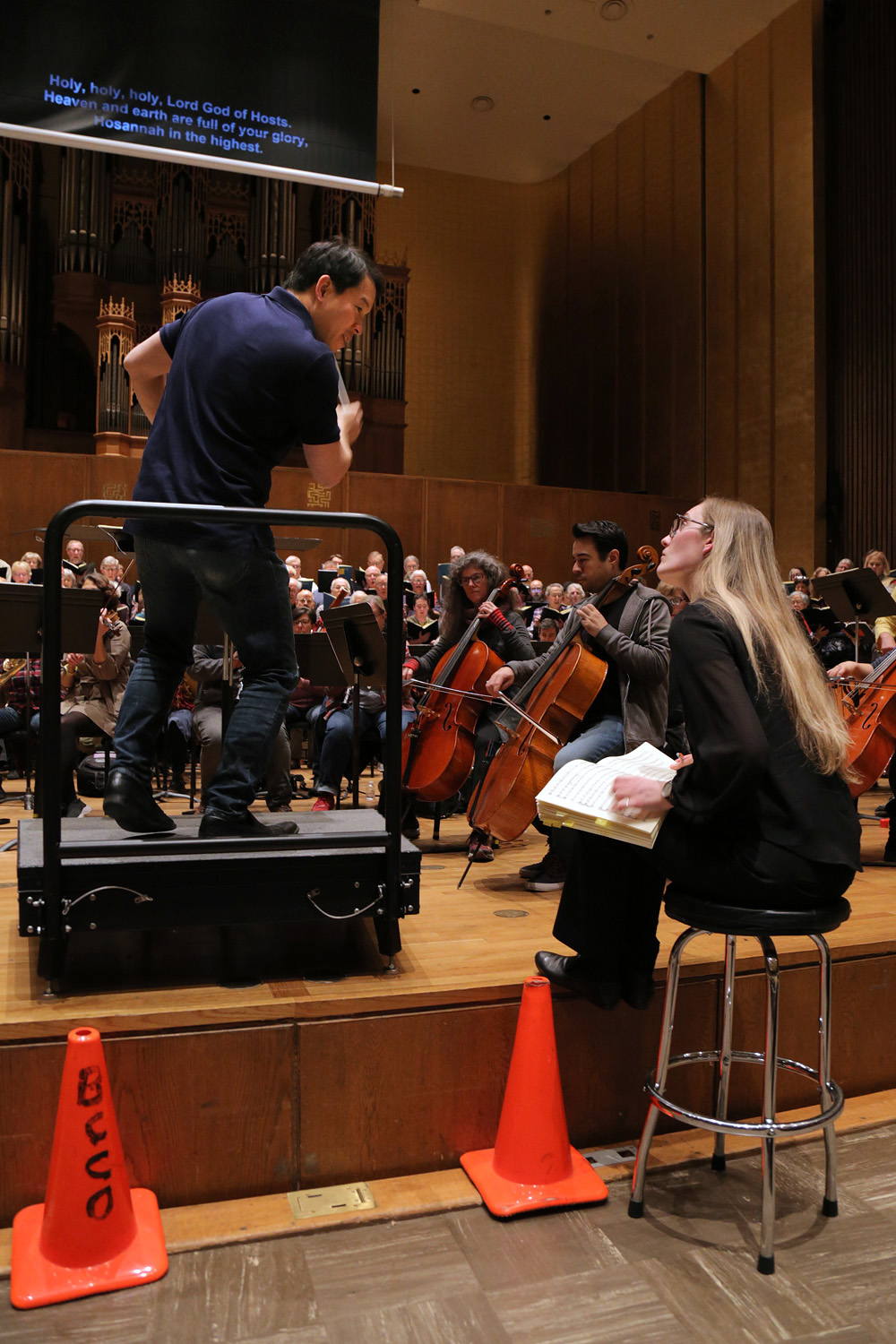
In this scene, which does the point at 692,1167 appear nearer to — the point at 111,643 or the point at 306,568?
the point at 111,643

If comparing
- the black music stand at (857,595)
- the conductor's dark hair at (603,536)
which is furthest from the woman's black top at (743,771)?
the black music stand at (857,595)

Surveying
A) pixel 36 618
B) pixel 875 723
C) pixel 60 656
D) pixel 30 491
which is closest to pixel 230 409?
pixel 60 656

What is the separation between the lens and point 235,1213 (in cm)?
184

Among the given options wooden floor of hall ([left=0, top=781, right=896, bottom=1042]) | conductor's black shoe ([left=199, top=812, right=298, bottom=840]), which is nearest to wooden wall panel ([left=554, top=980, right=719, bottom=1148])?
wooden floor of hall ([left=0, top=781, right=896, bottom=1042])

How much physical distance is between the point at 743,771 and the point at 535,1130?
0.81 metres

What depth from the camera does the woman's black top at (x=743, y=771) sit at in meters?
1.70

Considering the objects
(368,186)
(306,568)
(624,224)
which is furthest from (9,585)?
(624,224)

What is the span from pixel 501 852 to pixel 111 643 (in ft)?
→ 6.71

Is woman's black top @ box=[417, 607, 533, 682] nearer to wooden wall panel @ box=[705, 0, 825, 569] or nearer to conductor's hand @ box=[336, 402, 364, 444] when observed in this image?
conductor's hand @ box=[336, 402, 364, 444]

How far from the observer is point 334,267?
2172mm

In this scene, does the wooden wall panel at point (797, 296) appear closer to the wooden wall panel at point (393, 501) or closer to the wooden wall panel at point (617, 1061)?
the wooden wall panel at point (393, 501)

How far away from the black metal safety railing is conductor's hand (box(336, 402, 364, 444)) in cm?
19

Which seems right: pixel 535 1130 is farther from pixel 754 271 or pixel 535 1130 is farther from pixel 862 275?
pixel 754 271

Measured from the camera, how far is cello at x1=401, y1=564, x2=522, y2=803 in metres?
3.47
